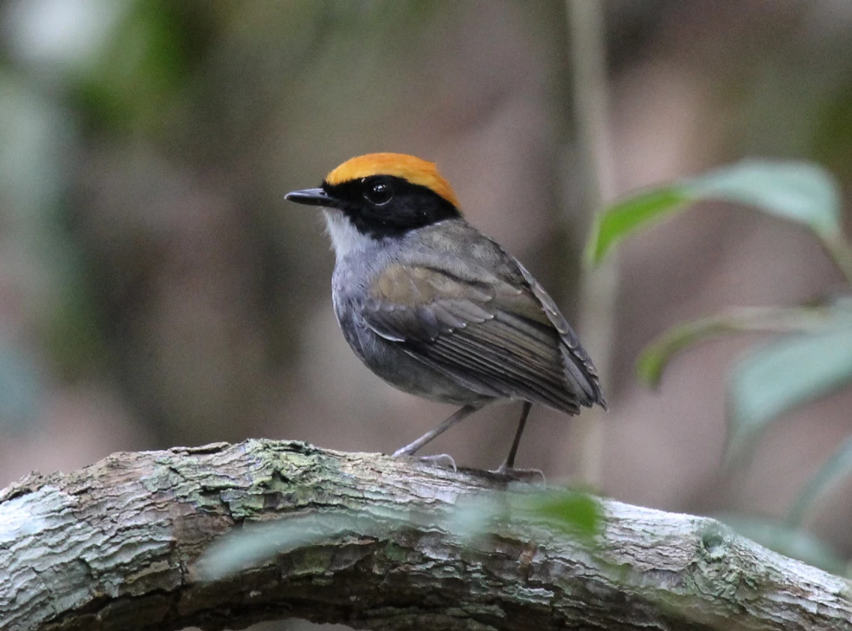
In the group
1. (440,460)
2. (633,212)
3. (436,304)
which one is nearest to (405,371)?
(436,304)

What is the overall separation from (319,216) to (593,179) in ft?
5.04

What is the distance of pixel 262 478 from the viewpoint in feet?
8.39

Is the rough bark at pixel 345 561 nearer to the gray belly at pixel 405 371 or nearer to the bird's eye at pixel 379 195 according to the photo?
the gray belly at pixel 405 371

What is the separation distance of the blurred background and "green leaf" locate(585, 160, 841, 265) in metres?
2.24

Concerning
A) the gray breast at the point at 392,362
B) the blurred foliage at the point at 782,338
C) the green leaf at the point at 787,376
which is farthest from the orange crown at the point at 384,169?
the green leaf at the point at 787,376

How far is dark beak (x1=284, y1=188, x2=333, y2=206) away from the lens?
3914mm

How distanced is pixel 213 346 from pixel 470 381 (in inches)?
173

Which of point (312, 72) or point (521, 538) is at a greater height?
point (312, 72)

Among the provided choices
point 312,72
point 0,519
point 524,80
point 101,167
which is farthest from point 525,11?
point 0,519

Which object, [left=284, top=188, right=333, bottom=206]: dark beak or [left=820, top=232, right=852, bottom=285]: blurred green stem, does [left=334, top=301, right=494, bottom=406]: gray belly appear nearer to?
[left=284, top=188, right=333, bottom=206]: dark beak

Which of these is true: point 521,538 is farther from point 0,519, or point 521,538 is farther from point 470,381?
point 0,519

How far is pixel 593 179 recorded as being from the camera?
17.8 feet

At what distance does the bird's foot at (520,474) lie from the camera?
3.13 meters

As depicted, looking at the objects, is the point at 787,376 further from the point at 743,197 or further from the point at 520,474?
the point at 520,474
